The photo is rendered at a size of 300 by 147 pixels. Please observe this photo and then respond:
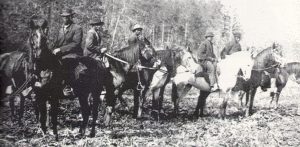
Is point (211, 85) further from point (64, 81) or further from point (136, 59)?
point (64, 81)

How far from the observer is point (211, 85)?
10.0m

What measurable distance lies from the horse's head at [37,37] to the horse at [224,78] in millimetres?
5159

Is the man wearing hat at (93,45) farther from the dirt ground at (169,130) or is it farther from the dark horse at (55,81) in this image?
the dirt ground at (169,130)

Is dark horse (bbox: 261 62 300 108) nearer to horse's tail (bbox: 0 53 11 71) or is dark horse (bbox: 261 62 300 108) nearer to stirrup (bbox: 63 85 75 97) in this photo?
stirrup (bbox: 63 85 75 97)

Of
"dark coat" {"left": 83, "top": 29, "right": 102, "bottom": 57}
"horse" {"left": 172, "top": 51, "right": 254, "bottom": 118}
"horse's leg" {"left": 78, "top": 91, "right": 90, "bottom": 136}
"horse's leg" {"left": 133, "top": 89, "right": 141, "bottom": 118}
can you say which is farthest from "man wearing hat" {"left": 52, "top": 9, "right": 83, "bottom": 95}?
"horse" {"left": 172, "top": 51, "right": 254, "bottom": 118}

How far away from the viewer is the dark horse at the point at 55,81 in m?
5.91

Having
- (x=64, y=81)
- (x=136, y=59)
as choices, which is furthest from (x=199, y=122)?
(x=64, y=81)

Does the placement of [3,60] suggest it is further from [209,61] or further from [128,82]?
[209,61]

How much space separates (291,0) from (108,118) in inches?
232

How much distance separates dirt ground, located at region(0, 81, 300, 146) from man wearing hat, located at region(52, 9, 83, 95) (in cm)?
120

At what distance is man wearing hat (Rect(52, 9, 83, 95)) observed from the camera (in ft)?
20.9

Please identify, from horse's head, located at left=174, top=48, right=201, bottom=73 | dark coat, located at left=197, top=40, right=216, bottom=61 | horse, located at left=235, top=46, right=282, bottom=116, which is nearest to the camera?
horse's head, located at left=174, top=48, right=201, bottom=73

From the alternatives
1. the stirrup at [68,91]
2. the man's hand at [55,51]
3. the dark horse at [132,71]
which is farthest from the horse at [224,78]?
the man's hand at [55,51]

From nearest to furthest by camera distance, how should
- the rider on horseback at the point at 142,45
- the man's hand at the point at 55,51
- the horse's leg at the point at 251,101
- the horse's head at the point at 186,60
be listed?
the man's hand at the point at 55,51 → the rider on horseback at the point at 142,45 → the horse's head at the point at 186,60 → the horse's leg at the point at 251,101
